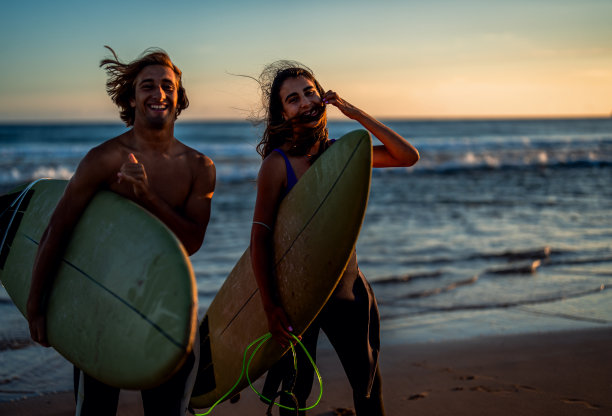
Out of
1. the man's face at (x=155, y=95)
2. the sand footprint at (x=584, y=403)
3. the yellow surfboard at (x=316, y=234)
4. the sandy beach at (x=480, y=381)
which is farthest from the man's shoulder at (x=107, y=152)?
the sand footprint at (x=584, y=403)

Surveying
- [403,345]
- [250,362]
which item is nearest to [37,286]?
[250,362]

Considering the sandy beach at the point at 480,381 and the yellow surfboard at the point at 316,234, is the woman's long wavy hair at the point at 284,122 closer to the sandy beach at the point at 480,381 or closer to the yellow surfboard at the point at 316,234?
the yellow surfboard at the point at 316,234

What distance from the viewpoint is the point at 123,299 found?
2.00 m

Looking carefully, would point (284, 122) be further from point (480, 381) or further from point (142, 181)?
point (480, 381)

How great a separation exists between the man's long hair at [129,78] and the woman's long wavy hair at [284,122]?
1.29 ft

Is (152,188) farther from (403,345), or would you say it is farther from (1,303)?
(1,303)

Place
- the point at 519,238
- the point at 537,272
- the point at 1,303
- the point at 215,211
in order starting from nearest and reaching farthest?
the point at 1,303
the point at 537,272
the point at 519,238
the point at 215,211

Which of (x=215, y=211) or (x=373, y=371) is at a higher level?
(x=373, y=371)

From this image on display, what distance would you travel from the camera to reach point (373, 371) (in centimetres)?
230

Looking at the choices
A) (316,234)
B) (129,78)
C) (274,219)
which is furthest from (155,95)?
(316,234)

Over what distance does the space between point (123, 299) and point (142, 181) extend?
433 mm

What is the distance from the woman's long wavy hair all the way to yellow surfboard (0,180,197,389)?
0.70 m

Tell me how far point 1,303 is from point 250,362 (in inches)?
145

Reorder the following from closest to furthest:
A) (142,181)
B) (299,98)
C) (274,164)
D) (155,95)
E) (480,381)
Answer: (142,181) < (155,95) < (274,164) < (299,98) < (480,381)
